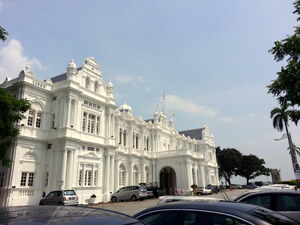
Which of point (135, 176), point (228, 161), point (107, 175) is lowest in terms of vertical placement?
point (107, 175)

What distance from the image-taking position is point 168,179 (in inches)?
1698

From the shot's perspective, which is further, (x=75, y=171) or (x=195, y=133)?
(x=195, y=133)

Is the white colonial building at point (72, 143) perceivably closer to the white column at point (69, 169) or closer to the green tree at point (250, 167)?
the white column at point (69, 169)

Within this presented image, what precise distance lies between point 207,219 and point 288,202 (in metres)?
Answer: 4.58

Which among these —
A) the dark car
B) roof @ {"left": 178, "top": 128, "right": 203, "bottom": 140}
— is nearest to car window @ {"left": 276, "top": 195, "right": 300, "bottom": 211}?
the dark car

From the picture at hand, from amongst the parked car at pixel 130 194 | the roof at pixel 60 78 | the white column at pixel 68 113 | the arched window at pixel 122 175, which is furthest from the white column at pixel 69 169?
the arched window at pixel 122 175

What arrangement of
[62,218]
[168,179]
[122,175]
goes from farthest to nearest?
[168,179]
[122,175]
[62,218]

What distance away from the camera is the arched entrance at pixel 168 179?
137 ft

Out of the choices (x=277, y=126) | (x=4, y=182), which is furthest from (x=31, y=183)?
(x=277, y=126)

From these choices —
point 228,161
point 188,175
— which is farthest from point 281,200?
point 228,161

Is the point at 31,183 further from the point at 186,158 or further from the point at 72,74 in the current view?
the point at 186,158

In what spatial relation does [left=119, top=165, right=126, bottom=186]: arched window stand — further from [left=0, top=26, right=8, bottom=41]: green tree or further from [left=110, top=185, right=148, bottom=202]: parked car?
[left=0, top=26, right=8, bottom=41]: green tree

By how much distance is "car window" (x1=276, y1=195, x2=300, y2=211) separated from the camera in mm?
6938

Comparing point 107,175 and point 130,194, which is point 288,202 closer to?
point 130,194
